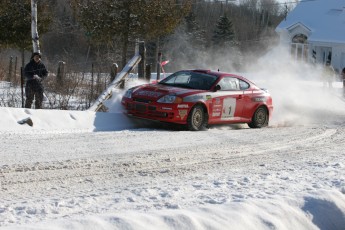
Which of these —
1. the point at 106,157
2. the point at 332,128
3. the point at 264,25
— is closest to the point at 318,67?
the point at 332,128

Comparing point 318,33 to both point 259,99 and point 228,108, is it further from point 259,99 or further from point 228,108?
point 228,108

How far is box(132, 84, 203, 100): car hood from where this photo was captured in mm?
13164

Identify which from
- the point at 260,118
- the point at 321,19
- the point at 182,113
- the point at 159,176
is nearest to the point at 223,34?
the point at 321,19

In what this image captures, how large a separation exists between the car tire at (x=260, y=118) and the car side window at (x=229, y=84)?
1.02 m

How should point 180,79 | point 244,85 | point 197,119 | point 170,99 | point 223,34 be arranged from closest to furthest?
point 170,99 → point 197,119 → point 180,79 → point 244,85 → point 223,34

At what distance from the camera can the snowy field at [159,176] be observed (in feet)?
19.7

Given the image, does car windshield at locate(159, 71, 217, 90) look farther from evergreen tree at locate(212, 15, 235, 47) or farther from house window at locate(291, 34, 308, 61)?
evergreen tree at locate(212, 15, 235, 47)

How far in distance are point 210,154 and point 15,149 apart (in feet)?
10.4

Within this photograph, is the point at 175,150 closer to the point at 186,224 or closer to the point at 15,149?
the point at 15,149

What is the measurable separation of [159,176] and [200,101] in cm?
543

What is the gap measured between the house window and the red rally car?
1294 inches

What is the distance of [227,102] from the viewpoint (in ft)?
46.6

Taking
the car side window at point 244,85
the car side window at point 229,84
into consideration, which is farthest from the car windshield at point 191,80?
the car side window at point 244,85

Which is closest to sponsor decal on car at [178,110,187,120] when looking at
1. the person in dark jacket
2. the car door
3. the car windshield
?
the car door
